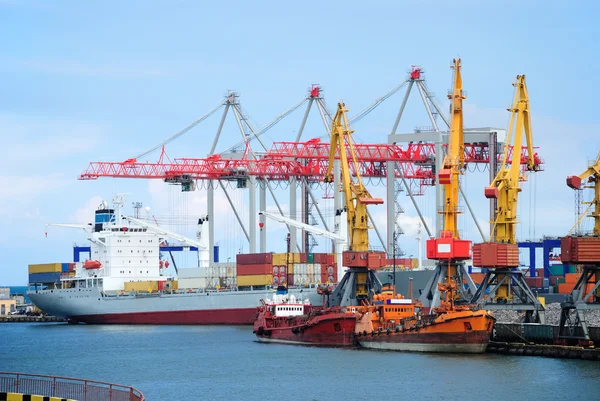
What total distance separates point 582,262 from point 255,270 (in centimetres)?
3672

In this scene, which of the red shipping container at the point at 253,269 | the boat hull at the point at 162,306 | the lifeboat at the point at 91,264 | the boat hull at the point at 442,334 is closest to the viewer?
the boat hull at the point at 442,334

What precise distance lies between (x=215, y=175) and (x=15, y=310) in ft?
215

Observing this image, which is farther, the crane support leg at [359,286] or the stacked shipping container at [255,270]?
the stacked shipping container at [255,270]

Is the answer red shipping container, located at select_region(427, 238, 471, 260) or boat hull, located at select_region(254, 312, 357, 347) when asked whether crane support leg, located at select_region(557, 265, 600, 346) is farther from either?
boat hull, located at select_region(254, 312, 357, 347)

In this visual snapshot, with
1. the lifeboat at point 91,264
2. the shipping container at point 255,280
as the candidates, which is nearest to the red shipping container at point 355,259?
the shipping container at point 255,280

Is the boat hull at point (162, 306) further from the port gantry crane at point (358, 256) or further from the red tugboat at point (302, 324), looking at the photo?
the red tugboat at point (302, 324)

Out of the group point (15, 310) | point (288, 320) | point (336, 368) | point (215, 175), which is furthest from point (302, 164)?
point (15, 310)

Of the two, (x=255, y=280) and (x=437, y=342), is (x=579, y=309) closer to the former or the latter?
(x=437, y=342)

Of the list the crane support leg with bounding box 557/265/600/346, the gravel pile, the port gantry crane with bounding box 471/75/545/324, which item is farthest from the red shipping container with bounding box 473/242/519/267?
the gravel pile

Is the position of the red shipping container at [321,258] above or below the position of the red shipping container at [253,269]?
above

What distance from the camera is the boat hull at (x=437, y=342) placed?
5528 centimetres

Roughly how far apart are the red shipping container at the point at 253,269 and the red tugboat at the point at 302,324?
16.8m

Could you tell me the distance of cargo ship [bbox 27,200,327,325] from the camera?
292 feet

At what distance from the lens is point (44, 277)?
104 m
